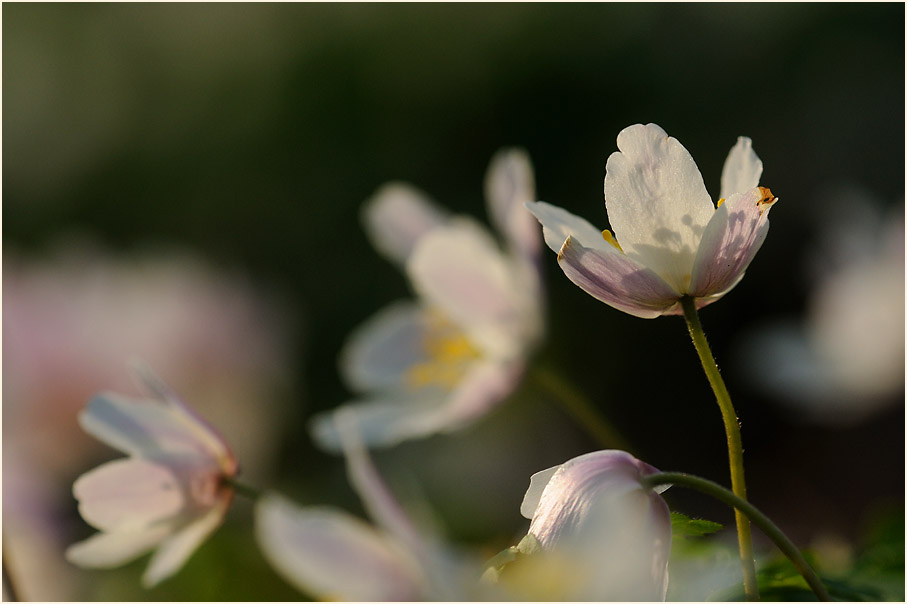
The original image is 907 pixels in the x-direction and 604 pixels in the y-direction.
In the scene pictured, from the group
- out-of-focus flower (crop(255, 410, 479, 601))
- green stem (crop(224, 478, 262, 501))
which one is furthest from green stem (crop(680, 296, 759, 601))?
green stem (crop(224, 478, 262, 501))

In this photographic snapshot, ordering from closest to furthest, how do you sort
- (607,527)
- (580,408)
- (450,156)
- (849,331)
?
(607,527) < (580,408) < (849,331) < (450,156)

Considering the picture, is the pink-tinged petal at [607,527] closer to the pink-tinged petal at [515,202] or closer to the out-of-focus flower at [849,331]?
the pink-tinged petal at [515,202]


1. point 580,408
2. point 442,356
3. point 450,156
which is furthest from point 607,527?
point 450,156

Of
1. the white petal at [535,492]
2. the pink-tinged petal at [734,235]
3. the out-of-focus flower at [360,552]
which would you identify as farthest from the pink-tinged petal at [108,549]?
the pink-tinged petal at [734,235]

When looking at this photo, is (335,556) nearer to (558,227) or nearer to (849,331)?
(558,227)

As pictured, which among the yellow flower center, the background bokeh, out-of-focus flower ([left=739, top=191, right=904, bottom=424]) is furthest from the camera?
the background bokeh

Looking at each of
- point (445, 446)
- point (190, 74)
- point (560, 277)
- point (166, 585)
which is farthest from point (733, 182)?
point (190, 74)

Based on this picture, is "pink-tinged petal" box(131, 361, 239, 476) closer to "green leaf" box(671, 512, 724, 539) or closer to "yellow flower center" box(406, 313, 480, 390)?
"green leaf" box(671, 512, 724, 539)
